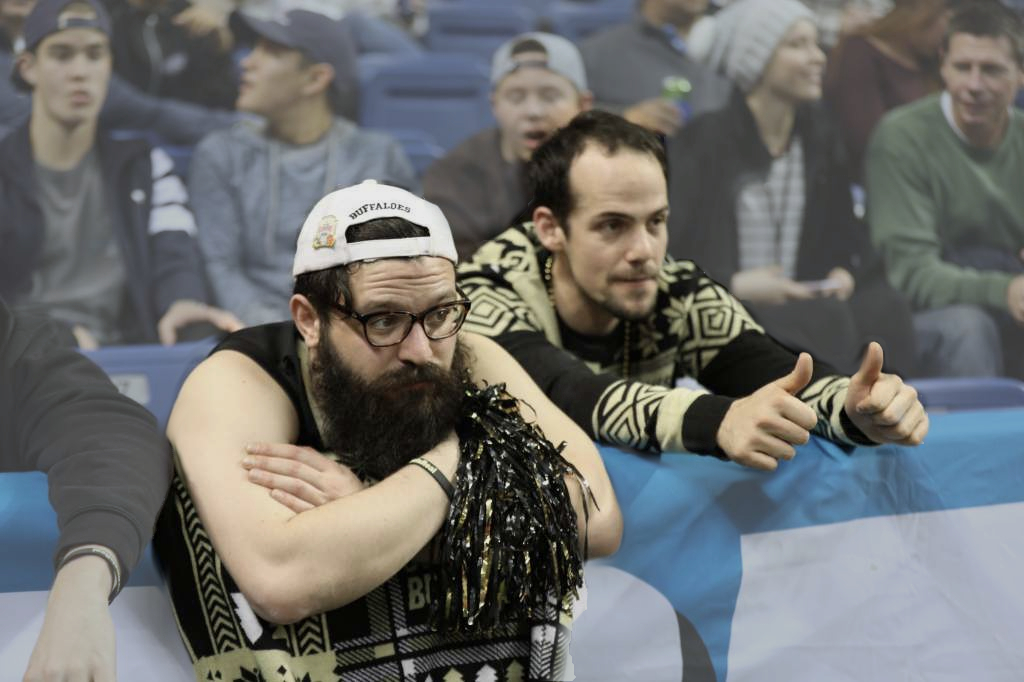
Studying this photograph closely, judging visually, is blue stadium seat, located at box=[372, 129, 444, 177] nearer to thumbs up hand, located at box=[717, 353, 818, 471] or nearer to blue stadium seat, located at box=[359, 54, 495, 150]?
blue stadium seat, located at box=[359, 54, 495, 150]

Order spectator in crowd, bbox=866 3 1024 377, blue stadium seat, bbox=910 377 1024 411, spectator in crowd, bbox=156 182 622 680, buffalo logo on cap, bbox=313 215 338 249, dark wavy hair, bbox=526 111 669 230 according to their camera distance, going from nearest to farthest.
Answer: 1. spectator in crowd, bbox=156 182 622 680
2. buffalo logo on cap, bbox=313 215 338 249
3. dark wavy hair, bbox=526 111 669 230
4. blue stadium seat, bbox=910 377 1024 411
5. spectator in crowd, bbox=866 3 1024 377

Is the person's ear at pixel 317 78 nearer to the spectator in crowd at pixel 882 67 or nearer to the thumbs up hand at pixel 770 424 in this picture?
the spectator in crowd at pixel 882 67

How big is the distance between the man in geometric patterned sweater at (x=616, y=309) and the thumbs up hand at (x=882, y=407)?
4 centimetres

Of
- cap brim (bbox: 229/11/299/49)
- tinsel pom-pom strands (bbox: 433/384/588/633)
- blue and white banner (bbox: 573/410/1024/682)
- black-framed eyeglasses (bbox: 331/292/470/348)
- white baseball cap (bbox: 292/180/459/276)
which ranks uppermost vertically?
cap brim (bbox: 229/11/299/49)

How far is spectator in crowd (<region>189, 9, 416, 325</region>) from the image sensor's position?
412cm

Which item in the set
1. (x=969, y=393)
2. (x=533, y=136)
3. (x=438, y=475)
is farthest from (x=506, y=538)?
(x=969, y=393)

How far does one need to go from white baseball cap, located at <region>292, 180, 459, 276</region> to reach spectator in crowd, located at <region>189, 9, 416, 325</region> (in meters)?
2.26

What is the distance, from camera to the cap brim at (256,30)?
4.20 meters

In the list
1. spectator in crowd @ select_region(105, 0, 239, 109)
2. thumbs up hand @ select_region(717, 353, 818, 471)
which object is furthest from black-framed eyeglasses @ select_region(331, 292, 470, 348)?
spectator in crowd @ select_region(105, 0, 239, 109)

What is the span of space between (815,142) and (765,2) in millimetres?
622

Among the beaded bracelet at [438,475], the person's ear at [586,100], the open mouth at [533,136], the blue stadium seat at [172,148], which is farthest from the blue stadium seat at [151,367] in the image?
the beaded bracelet at [438,475]

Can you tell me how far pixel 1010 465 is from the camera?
2.14 m

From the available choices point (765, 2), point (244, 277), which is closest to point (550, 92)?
point (765, 2)

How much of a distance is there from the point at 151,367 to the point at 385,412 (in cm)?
230
